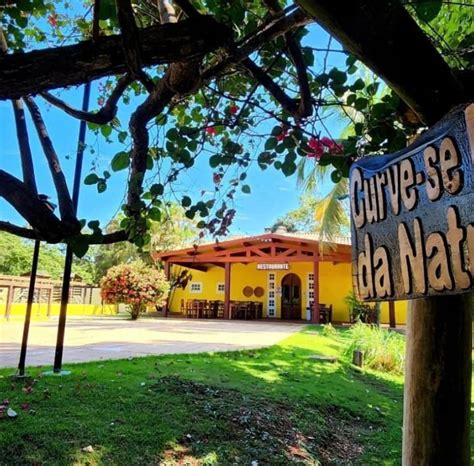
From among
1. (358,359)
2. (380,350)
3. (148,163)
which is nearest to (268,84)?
(148,163)

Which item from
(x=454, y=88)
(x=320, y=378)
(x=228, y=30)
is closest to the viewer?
(x=454, y=88)

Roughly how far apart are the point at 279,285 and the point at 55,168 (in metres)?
16.9

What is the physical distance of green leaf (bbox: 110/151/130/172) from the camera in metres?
2.28

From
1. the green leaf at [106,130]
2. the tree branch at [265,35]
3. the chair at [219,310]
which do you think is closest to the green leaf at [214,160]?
the tree branch at [265,35]

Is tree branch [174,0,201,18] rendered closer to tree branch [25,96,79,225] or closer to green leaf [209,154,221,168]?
green leaf [209,154,221,168]

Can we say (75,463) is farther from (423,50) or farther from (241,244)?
(241,244)

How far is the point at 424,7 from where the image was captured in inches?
63.4

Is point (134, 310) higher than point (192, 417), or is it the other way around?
point (134, 310)

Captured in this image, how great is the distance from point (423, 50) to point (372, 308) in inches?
517

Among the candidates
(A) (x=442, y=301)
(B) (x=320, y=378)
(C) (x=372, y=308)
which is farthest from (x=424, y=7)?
(C) (x=372, y=308)

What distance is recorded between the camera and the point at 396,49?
123cm

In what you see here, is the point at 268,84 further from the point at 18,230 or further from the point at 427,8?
the point at 18,230

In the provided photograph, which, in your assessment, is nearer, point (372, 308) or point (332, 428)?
point (332, 428)

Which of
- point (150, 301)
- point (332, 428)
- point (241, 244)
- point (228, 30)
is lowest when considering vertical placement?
point (332, 428)
